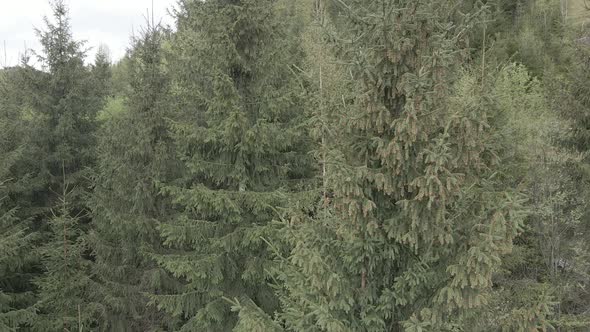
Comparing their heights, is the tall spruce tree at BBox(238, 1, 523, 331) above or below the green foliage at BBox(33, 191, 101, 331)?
above

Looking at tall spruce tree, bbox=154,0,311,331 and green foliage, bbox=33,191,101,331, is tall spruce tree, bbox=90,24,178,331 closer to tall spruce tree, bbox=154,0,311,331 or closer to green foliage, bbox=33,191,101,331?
green foliage, bbox=33,191,101,331

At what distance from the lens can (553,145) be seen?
41.5 feet

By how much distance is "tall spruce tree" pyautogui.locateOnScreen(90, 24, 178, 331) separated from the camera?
1138cm

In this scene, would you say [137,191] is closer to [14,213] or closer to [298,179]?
[298,179]

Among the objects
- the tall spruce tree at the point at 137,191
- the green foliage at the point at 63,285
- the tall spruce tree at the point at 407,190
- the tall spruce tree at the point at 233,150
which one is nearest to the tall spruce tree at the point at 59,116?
the green foliage at the point at 63,285

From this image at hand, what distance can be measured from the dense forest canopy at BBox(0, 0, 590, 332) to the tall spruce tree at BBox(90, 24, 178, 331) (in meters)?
0.06

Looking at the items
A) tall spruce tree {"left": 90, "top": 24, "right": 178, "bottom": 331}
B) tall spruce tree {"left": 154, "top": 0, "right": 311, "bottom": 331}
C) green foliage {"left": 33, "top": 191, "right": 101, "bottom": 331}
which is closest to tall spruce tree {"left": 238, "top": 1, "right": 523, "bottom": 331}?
tall spruce tree {"left": 154, "top": 0, "right": 311, "bottom": 331}

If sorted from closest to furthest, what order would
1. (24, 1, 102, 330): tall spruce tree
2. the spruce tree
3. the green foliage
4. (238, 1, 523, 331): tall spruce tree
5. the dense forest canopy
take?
(238, 1, 523, 331): tall spruce tree → the dense forest canopy → the spruce tree → the green foliage → (24, 1, 102, 330): tall spruce tree

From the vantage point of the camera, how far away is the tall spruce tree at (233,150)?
9289 millimetres

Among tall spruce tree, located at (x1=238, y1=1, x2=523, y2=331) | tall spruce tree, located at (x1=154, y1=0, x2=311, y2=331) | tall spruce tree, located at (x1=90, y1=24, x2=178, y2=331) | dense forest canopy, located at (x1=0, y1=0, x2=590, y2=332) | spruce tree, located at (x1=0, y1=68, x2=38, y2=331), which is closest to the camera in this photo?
tall spruce tree, located at (x1=238, y1=1, x2=523, y2=331)

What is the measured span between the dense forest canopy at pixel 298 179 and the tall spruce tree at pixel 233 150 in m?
0.05

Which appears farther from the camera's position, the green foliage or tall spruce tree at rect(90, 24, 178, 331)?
the green foliage

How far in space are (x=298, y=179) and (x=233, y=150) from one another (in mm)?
1765

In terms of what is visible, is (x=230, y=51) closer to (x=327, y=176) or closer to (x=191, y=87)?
(x=191, y=87)
